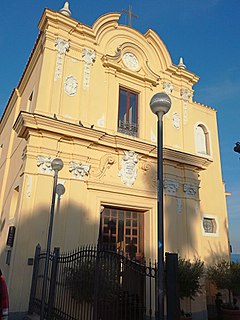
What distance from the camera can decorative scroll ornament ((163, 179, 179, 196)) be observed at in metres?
11.4

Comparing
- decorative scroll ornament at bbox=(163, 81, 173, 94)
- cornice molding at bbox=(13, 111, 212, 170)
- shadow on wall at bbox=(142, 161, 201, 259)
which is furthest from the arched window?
shadow on wall at bbox=(142, 161, 201, 259)

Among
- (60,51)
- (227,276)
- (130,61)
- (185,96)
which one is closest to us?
(227,276)

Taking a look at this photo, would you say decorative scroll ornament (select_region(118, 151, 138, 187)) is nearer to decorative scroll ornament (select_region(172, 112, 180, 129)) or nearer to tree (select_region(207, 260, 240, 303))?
decorative scroll ornament (select_region(172, 112, 180, 129))

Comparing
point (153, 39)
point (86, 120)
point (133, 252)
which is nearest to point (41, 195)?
point (86, 120)

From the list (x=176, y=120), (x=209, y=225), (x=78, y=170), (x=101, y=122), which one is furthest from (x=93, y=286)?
(x=176, y=120)

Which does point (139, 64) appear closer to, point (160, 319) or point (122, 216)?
point (122, 216)

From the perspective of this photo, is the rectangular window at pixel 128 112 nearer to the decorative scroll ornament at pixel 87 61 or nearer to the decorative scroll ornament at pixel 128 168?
the decorative scroll ornament at pixel 128 168

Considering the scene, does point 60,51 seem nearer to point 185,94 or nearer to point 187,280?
point 185,94

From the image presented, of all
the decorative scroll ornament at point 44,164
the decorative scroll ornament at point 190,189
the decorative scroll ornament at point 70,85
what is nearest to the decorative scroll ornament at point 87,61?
the decorative scroll ornament at point 70,85

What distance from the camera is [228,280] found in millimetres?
9938

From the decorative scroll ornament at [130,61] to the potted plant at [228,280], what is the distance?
8.66 metres

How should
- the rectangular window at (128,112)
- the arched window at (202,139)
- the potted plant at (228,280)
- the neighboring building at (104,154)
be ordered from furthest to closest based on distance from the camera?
the arched window at (202,139), the rectangular window at (128,112), the potted plant at (228,280), the neighboring building at (104,154)

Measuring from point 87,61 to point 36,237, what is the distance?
263 inches

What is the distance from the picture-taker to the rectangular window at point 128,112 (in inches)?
454
